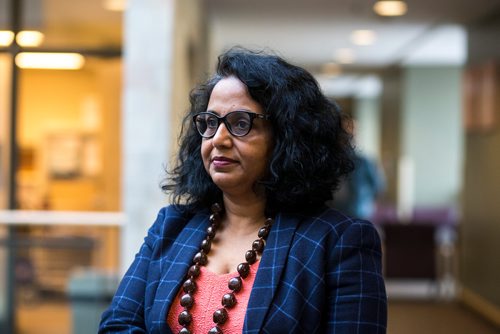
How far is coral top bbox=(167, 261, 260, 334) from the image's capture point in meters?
2.05

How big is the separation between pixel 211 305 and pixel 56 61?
211 inches

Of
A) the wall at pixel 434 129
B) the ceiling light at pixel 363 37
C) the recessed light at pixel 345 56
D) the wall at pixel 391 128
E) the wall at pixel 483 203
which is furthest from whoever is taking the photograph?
the wall at pixel 391 128

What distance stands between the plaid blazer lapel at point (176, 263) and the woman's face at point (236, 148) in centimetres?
14

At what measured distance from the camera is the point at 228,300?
205cm

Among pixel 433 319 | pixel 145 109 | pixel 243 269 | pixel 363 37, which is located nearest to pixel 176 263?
pixel 243 269

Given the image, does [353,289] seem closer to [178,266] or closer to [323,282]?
[323,282]

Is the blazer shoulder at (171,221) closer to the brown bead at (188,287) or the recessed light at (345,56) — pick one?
the brown bead at (188,287)

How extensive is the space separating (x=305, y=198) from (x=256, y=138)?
0.55 feet

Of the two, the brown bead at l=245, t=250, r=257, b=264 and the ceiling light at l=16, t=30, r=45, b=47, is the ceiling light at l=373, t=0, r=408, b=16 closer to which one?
the ceiling light at l=16, t=30, r=45, b=47

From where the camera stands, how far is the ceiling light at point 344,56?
49.6 feet

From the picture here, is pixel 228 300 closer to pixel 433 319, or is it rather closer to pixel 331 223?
pixel 331 223

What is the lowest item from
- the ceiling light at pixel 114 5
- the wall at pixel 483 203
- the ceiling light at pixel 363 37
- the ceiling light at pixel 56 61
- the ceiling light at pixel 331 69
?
the wall at pixel 483 203

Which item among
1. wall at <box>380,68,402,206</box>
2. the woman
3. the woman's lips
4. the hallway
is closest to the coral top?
the woman

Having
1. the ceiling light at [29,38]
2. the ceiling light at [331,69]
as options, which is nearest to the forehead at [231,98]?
the ceiling light at [29,38]
